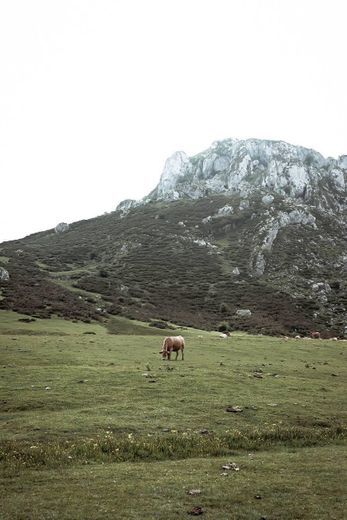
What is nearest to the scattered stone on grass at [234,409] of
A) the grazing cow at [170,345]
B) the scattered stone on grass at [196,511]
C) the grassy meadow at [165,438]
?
the grassy meadow at [165,438]

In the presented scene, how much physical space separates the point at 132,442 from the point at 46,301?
159ft

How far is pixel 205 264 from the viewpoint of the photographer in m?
124

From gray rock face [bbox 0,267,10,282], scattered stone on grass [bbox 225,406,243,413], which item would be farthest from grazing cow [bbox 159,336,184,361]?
gray rock face [bbox 0,267,10,282]

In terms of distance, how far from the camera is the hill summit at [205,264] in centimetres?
7331

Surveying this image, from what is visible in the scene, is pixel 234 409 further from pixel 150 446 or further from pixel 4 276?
pixel 4 276

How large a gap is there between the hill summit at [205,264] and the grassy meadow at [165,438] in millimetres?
33241

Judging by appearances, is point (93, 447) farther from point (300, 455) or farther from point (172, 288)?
point (172, 288)

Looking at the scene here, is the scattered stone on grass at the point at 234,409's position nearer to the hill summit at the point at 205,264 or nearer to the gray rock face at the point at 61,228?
the hill summit at the point at 205,264

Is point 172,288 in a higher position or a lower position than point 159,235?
lower

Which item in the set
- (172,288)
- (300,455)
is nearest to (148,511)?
(300,455)

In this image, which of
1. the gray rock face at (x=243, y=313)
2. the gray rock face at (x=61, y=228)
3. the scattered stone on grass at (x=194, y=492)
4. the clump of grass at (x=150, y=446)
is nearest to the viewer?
the scattered stone on grass at (x=194, y=492)

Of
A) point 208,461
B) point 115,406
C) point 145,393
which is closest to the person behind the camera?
point 208,461

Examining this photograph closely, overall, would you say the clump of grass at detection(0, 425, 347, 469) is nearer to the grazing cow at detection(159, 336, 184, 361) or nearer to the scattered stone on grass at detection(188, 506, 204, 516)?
the scattered stone on grass at detection(188, 506, 204, 516)

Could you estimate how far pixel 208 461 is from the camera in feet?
46.0
